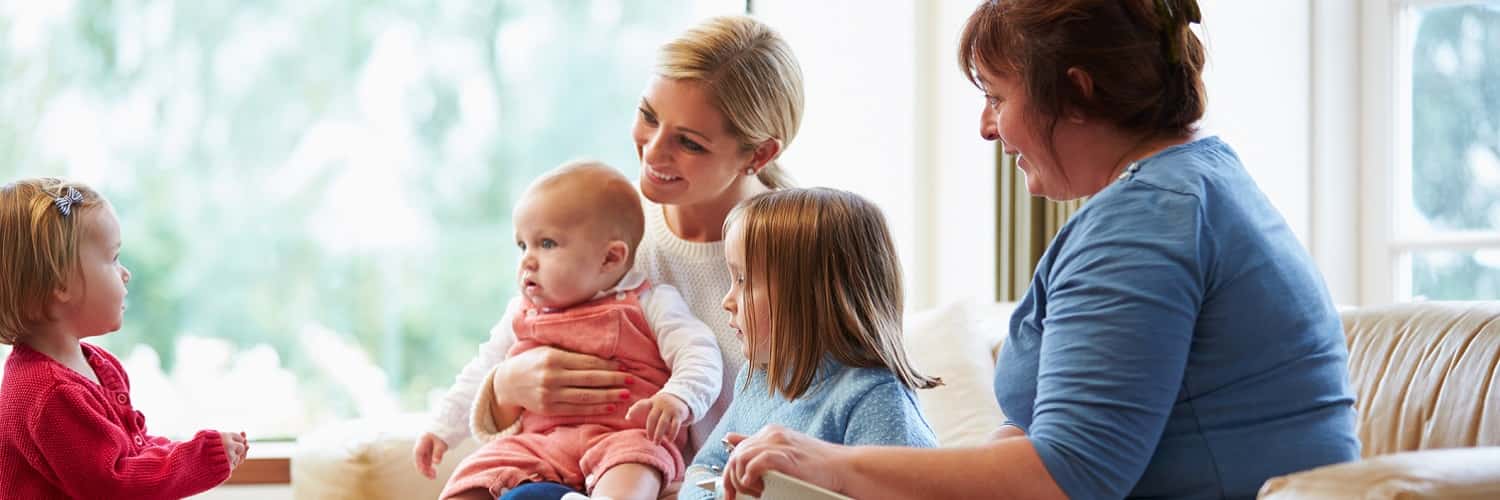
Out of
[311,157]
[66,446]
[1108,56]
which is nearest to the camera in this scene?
[1108,56]

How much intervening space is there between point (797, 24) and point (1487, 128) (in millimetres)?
1590

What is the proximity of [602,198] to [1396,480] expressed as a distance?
1.22 meters

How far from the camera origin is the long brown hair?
1.30 meters

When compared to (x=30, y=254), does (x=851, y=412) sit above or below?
below

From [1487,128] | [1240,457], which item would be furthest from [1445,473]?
[1487,128]

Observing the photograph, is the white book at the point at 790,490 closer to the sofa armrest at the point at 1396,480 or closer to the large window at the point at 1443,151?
the sofa armrest at the point at 1396,480

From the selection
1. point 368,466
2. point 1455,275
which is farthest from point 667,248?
point 1455,275

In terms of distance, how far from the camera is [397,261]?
13.1 feet

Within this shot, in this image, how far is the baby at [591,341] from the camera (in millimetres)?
2023

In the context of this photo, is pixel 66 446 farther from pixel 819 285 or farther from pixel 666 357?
pixel 819 285

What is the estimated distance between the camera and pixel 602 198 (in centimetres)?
214

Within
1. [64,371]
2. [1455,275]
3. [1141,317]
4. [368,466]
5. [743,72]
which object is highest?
[743,72]

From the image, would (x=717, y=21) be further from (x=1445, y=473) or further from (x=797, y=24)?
(x=797, y=24)

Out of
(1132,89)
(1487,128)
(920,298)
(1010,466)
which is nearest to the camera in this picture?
(1010,466)
